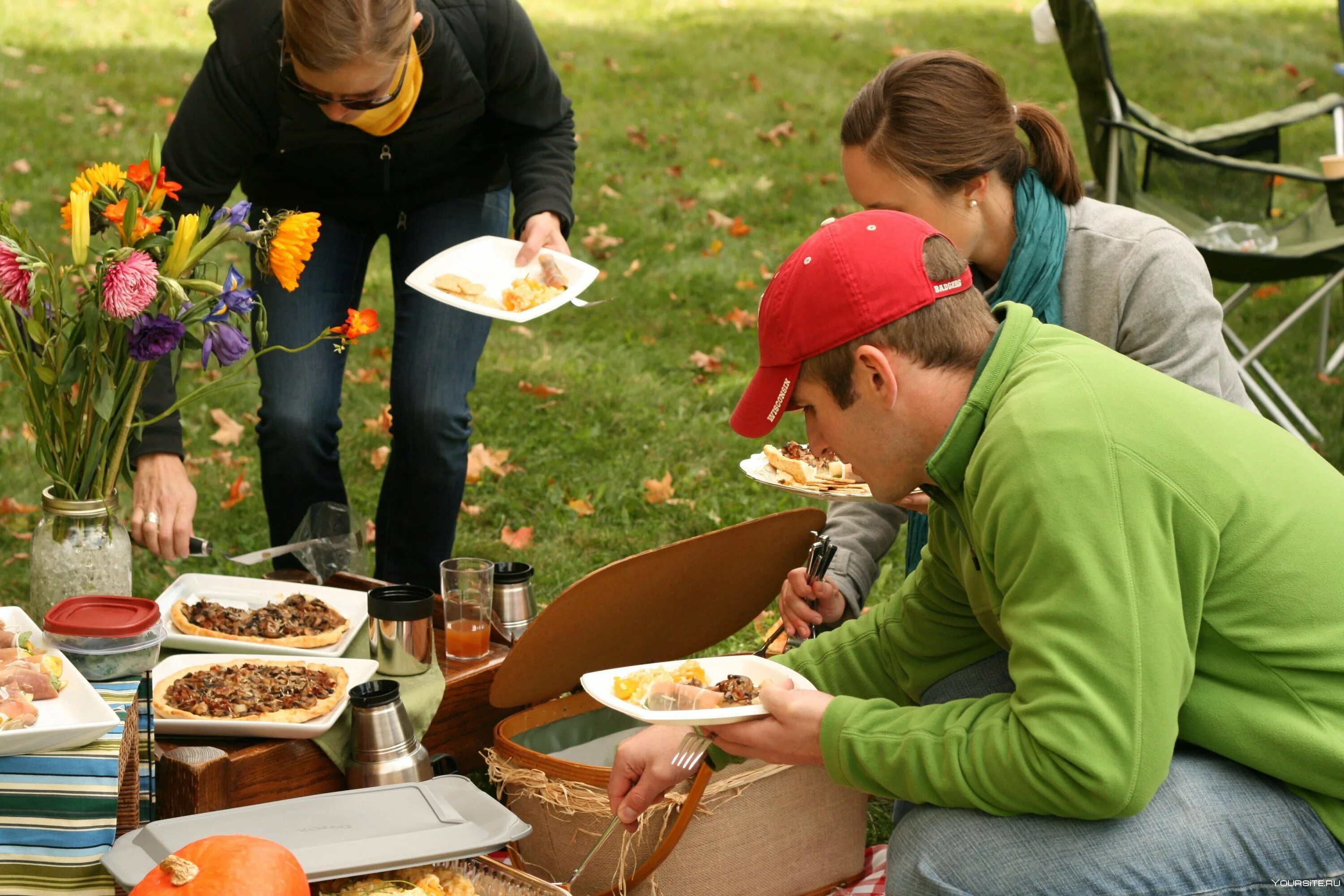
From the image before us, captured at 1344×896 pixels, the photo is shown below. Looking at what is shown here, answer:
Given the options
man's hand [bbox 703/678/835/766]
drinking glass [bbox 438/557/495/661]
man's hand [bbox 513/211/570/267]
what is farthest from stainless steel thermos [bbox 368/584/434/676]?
man's hand [bbox 513/211/570/267]

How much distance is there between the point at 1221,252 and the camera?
468cm

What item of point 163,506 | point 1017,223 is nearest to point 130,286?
point 163,506

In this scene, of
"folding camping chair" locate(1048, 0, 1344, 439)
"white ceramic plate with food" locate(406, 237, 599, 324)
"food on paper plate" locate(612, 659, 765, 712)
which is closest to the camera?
"food on paper plate" locate(612, 659, 765, 712)

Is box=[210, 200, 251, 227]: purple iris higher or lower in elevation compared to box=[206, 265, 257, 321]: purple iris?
higher

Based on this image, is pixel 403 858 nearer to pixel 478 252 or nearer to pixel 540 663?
pixel 540 663

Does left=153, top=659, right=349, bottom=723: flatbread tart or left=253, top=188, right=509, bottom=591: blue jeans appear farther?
left=253, top=188, right=509, bottom=591: blue jeans

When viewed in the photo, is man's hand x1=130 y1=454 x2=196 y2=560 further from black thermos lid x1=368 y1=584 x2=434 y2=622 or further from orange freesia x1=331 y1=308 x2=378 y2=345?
orange freesia x1=331 y1=308 x2=378 y2=345

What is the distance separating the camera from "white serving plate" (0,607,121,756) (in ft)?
6.09

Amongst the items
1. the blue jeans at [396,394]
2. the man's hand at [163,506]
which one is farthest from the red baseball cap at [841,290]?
the blue jeans at [396,394]

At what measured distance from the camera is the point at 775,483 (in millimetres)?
3033

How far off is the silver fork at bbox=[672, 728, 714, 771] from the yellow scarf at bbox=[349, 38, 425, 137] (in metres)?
1.74

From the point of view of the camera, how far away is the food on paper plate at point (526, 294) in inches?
132

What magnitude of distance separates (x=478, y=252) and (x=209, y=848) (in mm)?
2017

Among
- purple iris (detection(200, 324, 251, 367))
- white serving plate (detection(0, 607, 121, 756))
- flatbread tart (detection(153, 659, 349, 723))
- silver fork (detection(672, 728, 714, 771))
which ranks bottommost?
flatbread tart (detection(153, 659, 349, 723))
